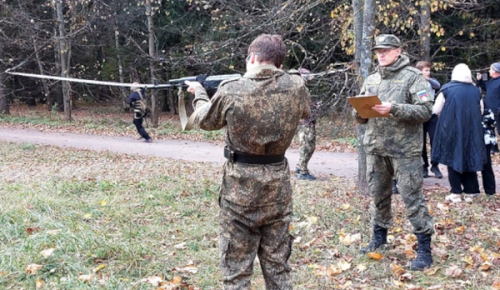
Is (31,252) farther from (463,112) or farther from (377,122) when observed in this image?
(463,112)

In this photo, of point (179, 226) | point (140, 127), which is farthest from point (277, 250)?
point (140, 127)

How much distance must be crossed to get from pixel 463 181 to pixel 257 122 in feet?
17.5

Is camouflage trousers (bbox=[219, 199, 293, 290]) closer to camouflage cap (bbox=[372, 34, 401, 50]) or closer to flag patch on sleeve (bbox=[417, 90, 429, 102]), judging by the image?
flag patch on sleeve (bbox=[417, 90, 429, 102])

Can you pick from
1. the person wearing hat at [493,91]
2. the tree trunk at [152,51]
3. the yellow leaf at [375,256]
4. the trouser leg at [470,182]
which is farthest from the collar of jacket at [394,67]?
the tree trunk at [152,51]

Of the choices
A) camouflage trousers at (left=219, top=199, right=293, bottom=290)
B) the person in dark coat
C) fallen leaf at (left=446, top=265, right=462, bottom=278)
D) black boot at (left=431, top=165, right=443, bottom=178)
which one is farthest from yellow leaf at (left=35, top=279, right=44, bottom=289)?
black boot at (left=431, top=165, right=443, bottom=178)

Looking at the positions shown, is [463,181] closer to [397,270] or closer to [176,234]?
[397,270]

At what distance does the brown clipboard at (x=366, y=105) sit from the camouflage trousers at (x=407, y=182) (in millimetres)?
500

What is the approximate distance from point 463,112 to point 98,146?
11.4 metres

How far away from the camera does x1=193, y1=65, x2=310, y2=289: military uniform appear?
346 cm

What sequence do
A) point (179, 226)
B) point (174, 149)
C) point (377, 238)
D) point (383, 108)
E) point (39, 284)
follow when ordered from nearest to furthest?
1. point (39, 284)
2. point (383, 108)
3. point (377, 238)
4. point (179, 226)
5. point (174, 149)

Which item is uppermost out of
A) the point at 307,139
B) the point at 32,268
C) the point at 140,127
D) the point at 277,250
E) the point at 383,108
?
the point at 383,108

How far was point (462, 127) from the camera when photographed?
7391 mm

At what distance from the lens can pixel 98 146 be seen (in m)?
15.9

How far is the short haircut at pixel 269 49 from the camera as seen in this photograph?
3490mm
